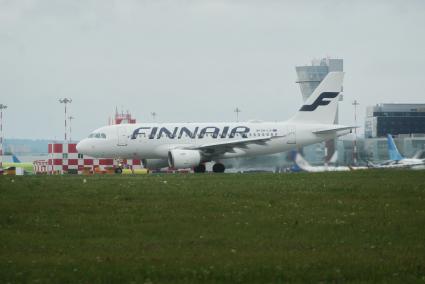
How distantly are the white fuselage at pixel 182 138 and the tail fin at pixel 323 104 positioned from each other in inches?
44.6

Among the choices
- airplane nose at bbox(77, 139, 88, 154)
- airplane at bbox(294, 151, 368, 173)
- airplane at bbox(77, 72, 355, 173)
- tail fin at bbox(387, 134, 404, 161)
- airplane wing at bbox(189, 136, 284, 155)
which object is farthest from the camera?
tail fin at bbox(387, 134, 404, 161)

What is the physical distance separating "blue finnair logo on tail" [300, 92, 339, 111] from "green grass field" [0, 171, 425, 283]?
2915 cm

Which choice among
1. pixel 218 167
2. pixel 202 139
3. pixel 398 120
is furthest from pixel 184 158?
pixel 398 120

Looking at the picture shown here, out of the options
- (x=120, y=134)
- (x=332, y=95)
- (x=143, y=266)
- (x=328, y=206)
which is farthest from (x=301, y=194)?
(x=332, y=95)

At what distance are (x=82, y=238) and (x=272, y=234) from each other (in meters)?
3.42

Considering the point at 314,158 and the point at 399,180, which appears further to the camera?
the point at 314,158

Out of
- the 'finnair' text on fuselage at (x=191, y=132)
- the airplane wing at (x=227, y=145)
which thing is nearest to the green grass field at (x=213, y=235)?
the airplane wing at (x=227, y=145)

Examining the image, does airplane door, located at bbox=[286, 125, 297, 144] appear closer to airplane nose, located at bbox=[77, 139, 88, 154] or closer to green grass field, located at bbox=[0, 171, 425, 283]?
airplane nose, located at bbox=[77, 139, 88, 154]

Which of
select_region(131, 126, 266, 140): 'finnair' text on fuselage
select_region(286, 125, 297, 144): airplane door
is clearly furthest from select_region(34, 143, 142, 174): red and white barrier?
select_region(286, 125, 297, 144): airplane door

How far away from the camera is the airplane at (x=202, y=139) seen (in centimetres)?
5044

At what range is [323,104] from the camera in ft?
178

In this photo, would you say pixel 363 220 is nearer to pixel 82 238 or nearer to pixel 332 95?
pixel 82 238

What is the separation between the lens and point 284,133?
5238cm

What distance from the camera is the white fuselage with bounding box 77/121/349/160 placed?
50.9 m
